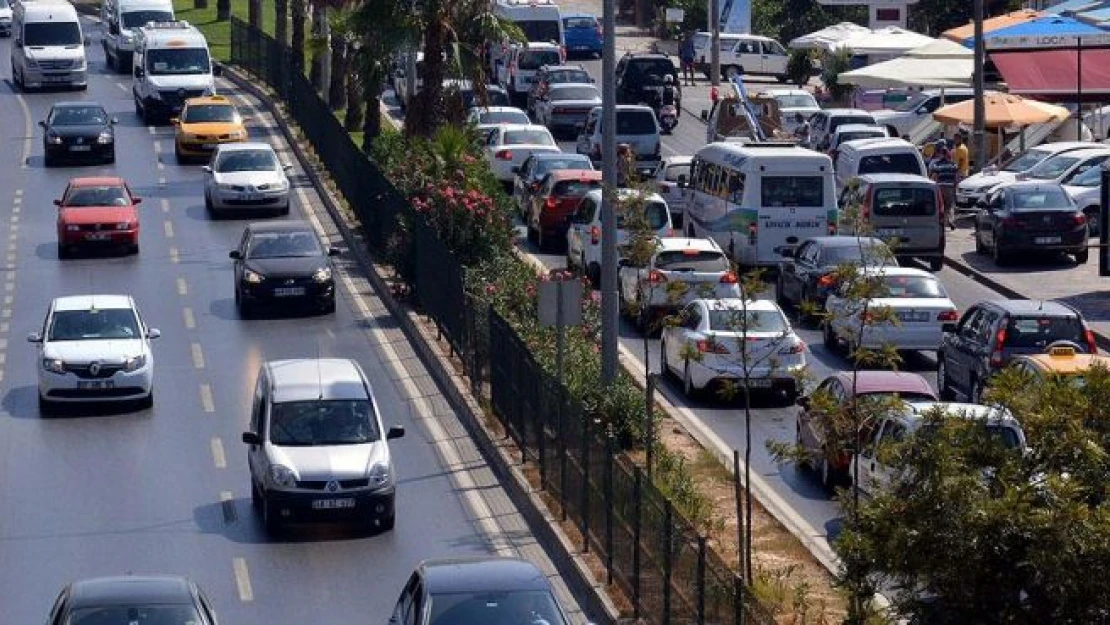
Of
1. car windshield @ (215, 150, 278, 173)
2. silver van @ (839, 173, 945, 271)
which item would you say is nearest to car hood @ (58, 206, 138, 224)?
car windshield @ (215, 150, 278, 173)

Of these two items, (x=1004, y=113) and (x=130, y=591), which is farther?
(x=1004, y=113)

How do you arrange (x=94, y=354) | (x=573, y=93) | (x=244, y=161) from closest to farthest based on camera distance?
1. (x=94, y=354)
2. (x=244, y=161)
3. (x=573, y=93)

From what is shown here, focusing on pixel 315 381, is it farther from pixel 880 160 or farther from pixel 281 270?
pixel 880 160

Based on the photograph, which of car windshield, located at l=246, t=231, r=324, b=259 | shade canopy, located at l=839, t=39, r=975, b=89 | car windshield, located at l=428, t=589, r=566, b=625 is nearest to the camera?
car windshield, located at l=428, t=589, r=566, b=625

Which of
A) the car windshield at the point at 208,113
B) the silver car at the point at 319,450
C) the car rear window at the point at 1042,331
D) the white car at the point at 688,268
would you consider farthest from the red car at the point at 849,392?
the car windshield at the point at 208,113

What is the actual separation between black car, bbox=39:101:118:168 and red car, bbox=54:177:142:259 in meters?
10.0

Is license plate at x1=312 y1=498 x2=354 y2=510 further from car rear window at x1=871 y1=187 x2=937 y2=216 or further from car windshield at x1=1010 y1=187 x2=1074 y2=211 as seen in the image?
car windshield at x1=1010 y1=187 x2=1074 y2=211

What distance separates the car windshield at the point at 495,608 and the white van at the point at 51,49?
5317 centimetres

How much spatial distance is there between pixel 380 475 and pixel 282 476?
105 cm

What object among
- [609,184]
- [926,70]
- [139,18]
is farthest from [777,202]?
[139,18]

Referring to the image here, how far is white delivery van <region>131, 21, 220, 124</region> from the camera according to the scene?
6191 centimetres

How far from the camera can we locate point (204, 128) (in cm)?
5609

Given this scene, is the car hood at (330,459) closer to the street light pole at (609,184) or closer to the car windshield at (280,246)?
the street light pole at (609,184)

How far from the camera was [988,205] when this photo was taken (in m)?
46.4
